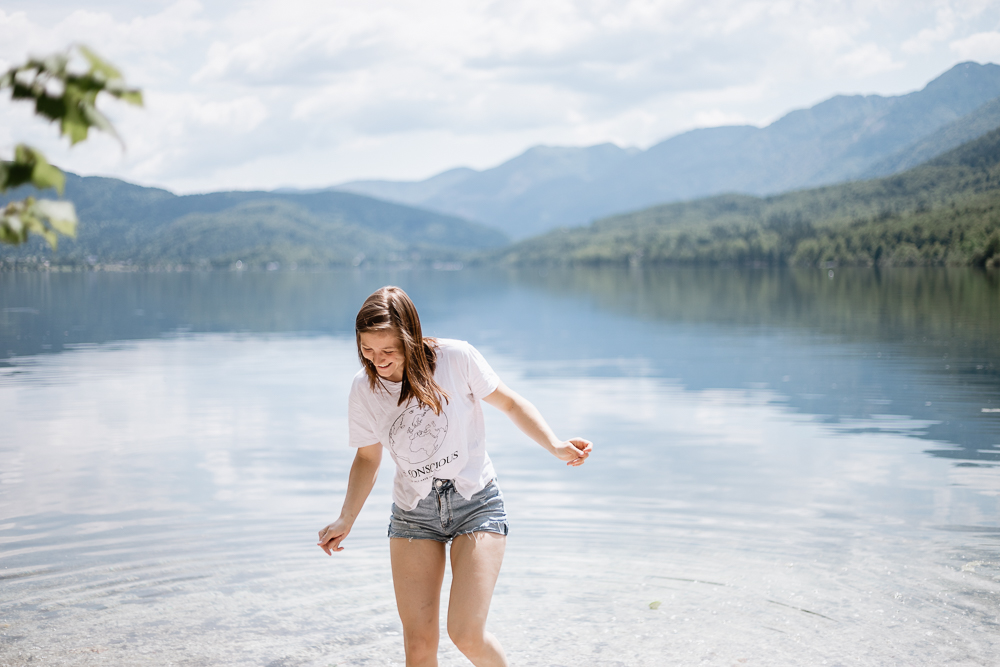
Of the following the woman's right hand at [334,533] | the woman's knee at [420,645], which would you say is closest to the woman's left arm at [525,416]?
the woman's right hand at [334,533]

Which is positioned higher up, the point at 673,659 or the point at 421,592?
the point at 421,592

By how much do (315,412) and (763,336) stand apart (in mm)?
20160

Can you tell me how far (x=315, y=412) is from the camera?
17.8m

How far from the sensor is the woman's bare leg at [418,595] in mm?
4574

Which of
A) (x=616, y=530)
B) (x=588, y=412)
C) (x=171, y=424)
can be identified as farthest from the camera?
(x=588, y=412)

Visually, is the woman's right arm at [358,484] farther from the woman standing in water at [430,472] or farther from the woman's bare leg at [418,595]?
the woman's bare leg at [418,595]

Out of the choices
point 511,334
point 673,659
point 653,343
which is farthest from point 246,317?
point 673,659

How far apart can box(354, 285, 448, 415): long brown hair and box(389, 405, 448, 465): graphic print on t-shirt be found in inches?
1.9

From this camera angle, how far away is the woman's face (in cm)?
442

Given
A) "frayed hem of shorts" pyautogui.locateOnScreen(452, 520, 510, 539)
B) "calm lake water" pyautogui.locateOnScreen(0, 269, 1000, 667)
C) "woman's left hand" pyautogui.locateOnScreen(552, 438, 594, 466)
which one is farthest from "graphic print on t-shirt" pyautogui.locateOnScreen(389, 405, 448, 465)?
"calm lake water" pyautogui.locateOnScreen(0, 269, 1000, 667)

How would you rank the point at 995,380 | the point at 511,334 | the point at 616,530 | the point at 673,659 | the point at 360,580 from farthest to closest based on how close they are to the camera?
the point at 511,334 → the point at 995,380 → the point at 616,530 → the point at 360,580 → the point at 673,659

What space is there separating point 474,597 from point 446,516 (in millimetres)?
427

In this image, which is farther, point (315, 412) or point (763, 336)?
point (763, 336)

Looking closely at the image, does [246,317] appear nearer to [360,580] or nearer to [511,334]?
[511,334]
